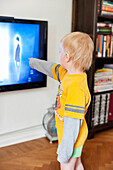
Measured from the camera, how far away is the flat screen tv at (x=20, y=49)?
84.0 inches

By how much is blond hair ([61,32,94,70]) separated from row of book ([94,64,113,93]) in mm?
1320

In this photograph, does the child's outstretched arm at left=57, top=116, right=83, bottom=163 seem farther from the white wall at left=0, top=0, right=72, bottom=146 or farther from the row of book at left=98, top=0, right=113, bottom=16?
the row of book at left=98, top=0, right=113, bottom=16

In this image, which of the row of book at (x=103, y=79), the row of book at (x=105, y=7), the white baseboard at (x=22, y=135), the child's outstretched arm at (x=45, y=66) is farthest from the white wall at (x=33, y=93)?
the child's outstretched arm at (x=45, y=66)

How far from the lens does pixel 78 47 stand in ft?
4.10

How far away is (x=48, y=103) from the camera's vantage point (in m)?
2.69

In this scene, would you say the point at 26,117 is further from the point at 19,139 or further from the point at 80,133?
the point at 80,133

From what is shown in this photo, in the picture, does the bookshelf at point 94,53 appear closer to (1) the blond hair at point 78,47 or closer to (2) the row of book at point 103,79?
(2) the row of book at point 103,79

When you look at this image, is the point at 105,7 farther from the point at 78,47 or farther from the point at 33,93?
the point at 78,47

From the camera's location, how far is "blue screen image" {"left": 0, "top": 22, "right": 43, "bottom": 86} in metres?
2.13

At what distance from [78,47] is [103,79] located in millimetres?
1501

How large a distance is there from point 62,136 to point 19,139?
4.24 feet

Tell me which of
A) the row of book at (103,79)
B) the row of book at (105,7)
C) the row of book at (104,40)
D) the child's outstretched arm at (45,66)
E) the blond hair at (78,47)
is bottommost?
the row of book at (103,79)

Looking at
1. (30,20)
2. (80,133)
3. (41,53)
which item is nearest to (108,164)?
(80,133)

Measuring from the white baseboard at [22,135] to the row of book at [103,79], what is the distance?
0.89 meters
